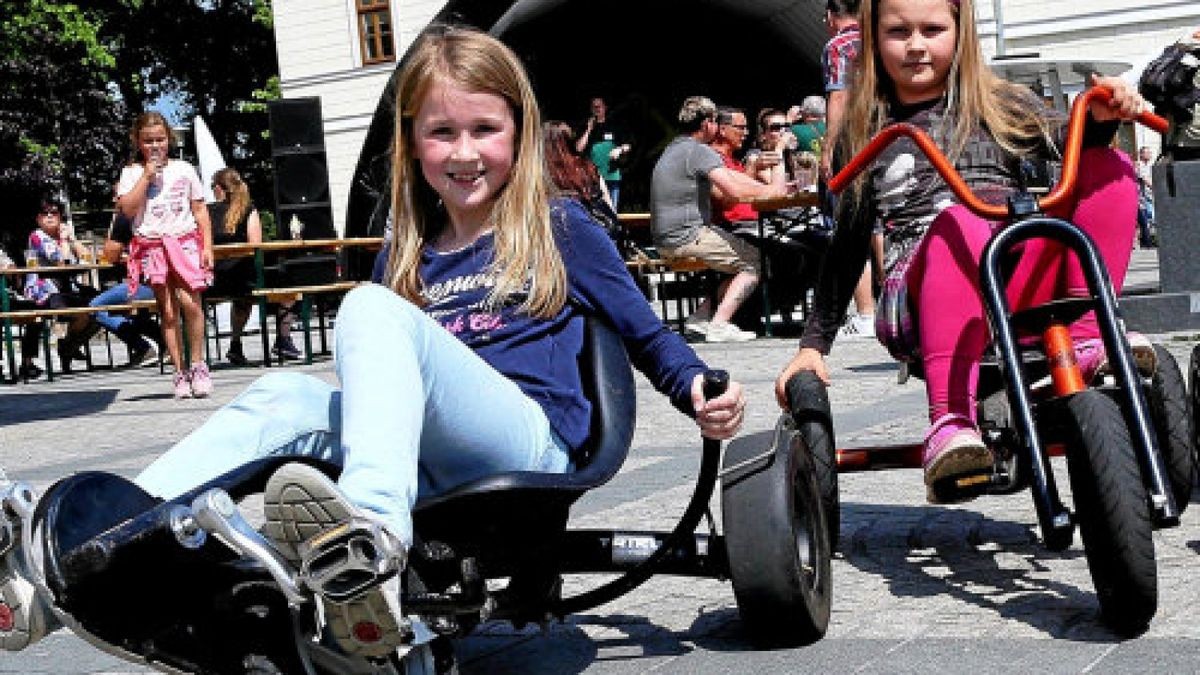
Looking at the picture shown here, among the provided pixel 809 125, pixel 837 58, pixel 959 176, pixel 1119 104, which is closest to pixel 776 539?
pixel 959 176

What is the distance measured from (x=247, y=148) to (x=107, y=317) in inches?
1438

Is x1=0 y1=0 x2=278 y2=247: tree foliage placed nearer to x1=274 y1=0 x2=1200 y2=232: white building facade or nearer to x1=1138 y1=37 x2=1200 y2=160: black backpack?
x1=274 y1=0 x2=1200 y2=232: white building facade

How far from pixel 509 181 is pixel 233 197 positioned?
11863 millimetres

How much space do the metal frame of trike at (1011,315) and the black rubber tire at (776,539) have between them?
1.26 feet

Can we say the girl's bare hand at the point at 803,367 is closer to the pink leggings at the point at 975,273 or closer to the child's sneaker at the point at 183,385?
the pink leggings at the point at 975,273

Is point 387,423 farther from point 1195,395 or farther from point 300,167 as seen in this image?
point 300,167

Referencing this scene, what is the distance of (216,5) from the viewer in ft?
172

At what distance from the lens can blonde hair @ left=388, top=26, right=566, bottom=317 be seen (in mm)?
3441

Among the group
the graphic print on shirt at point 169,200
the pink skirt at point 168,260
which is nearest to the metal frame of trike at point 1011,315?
the pink skirt at point 168,260


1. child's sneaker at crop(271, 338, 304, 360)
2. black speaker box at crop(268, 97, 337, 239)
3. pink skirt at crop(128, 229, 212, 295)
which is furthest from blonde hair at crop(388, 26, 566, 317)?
black speaker box at crop(268, 97, 337, 239)

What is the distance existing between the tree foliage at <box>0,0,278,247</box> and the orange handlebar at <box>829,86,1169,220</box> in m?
37.0

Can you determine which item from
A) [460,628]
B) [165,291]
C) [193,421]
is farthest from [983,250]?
[165,291]

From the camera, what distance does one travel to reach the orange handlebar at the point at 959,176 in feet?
12.0

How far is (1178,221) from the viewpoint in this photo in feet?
31.6
